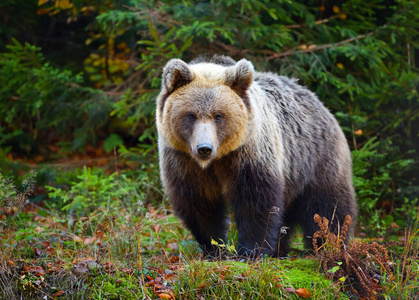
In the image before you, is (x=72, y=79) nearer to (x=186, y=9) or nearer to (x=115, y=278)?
(x=186, y=9)

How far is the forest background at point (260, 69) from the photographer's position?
777 centimetres

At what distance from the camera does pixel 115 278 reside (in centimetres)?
439

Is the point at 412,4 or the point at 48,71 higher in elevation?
the point at 412,4

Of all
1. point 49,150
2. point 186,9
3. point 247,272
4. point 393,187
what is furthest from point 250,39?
point 49,150

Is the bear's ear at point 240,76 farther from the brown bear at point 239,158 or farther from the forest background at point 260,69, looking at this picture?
the forest background at point 260,69

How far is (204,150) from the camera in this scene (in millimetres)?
4641

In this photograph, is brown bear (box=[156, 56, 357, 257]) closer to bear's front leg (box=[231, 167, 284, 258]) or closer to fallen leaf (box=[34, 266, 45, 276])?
bear's front leg (box=[231, 167, 284, 258])

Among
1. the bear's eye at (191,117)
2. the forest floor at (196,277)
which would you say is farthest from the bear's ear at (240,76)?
the forest floor at (196,277)

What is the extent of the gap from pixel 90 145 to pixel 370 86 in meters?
7.35

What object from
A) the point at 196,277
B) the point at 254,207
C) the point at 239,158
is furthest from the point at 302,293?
the point at 239,158

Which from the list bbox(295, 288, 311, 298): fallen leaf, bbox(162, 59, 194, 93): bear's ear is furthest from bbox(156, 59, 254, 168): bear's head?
bbox(295, 288, 311, 298): fallen leaf

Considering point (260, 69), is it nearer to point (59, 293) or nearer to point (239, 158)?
point (239, 158)

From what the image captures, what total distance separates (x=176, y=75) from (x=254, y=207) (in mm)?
1650

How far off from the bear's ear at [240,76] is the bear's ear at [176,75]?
1.38ft
